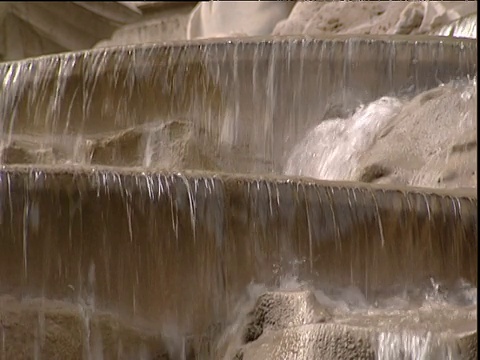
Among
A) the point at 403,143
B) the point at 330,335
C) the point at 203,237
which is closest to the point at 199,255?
the point at 203,237

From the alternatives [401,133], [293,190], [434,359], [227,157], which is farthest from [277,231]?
[227,157]

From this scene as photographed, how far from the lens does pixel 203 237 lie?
4816 mm

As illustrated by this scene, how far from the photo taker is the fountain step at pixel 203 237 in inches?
188

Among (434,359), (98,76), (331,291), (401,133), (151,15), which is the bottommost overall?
(434,359)

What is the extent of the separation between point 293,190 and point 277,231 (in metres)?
0.14

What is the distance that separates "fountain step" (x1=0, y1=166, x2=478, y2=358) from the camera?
477 centimetres

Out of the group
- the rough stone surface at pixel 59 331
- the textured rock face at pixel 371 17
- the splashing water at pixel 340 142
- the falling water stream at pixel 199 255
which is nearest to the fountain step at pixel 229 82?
the splashing water at pixel 340 142

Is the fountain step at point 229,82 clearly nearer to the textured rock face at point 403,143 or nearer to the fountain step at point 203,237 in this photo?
the textured rock face at point 403,143

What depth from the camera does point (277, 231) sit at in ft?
15.8

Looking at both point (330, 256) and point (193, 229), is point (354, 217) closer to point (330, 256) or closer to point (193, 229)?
point (330, 256)

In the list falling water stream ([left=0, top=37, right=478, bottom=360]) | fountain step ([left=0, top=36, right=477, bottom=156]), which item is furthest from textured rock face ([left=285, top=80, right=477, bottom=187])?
falling water stream ([left=0, top=37, right=478, bottom=360])

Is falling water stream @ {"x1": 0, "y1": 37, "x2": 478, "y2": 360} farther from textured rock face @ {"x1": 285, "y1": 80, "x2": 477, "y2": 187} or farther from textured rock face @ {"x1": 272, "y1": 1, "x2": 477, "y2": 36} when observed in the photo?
textured rock face @ {"x1": 272, "y1": 1, "x2": 477, "y2": 36}

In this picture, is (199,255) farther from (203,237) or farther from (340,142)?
(340,142)

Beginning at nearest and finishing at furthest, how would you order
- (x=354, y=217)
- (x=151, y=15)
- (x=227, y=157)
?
(x=354, y=217) < (x=227, y=157) < (x=151, y=15)
